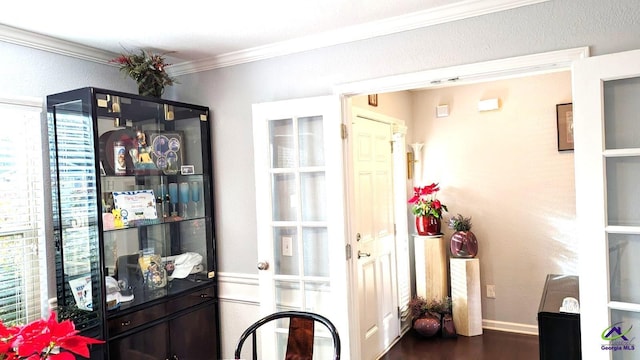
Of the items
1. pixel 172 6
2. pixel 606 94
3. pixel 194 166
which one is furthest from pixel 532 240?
pixel 172 6

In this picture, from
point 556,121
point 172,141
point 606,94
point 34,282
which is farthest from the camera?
point 556,121

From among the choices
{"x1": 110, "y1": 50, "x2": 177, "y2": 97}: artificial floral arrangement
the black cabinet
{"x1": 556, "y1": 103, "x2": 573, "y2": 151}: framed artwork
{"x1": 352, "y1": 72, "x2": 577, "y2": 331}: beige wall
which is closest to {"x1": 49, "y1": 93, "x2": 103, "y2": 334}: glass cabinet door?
{"x1": 110, "y1": 50, "x2": 177, "y2": 97}: artificial floral arrangement

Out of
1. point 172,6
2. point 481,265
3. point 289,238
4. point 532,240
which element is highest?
point 172,6

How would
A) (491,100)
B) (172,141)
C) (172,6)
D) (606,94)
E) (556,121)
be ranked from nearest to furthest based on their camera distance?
(606,94)
(172,6)
(172,141)
(556,121)
(491,100)

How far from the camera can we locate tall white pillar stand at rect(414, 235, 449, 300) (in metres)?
4.22

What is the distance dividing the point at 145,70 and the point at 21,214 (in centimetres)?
119

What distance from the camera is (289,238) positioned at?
299 cm

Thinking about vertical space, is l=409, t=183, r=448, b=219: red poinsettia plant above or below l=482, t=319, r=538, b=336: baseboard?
above

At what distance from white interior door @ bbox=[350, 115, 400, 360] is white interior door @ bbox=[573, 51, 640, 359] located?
158 cm

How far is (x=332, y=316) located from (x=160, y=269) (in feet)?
4.07

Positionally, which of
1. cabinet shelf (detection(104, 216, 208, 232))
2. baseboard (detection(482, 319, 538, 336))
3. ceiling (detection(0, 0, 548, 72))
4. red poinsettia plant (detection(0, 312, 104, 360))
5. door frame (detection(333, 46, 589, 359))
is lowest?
baseboard (detection(482, 319, 538, 336))

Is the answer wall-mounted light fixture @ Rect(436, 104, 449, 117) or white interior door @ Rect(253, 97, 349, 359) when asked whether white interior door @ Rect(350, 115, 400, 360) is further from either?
wall-mounted light fixture @ Rect(436, 104, 449, 117)

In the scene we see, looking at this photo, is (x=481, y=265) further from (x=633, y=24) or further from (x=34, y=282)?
(x=34, y=282)

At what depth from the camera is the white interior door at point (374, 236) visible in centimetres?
348
